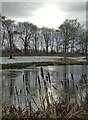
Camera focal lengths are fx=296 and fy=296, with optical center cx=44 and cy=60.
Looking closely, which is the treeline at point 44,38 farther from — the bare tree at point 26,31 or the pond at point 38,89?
the pond at point 38,89

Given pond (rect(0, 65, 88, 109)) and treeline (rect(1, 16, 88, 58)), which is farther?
treeline (rect(1, 16, 88, 58))

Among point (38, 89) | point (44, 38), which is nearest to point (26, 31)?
point (44, 38)

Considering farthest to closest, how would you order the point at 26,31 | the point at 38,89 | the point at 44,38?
the point at 44,38
the point at 26,31
the point at 38,89

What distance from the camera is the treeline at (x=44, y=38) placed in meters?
56.4

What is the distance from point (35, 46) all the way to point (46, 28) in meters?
6.18

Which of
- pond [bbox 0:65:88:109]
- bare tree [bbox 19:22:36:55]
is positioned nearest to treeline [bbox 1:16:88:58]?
bare tree [bbox 19:22:36:55]

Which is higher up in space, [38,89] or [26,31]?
[26,31]

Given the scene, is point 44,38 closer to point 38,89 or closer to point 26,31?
point 26,31

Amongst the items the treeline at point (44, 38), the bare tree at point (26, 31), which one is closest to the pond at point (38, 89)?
the treeline at point (44, 38)

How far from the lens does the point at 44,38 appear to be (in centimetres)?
7906

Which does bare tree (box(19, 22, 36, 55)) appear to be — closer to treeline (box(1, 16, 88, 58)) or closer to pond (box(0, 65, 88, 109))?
treeline (box(1, 16, 88, 58))

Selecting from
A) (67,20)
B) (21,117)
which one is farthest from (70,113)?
(67,20)

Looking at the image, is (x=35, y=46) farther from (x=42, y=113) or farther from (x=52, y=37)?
(x=42, y=113)

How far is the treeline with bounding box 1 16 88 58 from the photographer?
185ft
